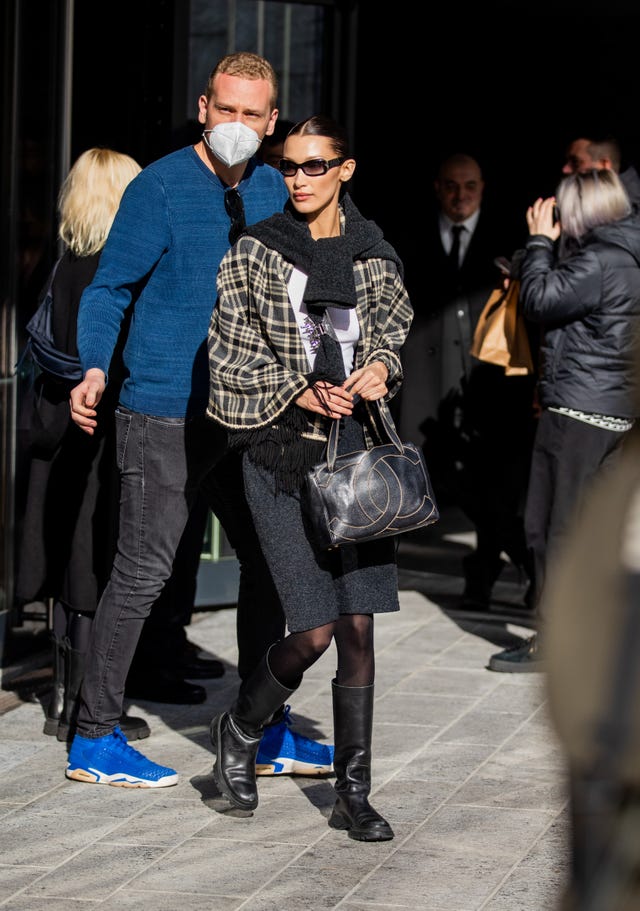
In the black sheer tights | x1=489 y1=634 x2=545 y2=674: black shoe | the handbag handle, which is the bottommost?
x1=489 y1=634 x2=545 y2=674: black shoe

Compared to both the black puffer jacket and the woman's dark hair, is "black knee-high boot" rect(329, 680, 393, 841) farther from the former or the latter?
the black puffer jacket

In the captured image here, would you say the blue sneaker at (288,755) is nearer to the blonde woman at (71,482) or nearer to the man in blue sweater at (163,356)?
the man in blue sweater at (163,356)

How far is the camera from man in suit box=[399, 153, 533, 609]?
286 inches

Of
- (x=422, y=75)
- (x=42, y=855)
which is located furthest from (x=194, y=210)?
(x=422, y=75)

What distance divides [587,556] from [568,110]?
7595 mm

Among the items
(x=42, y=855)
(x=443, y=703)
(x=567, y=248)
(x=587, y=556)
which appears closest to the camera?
(x=587, y=556)

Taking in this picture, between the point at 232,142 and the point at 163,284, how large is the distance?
0.45 meters

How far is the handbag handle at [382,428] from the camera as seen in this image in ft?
13.4

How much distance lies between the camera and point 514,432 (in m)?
7.25

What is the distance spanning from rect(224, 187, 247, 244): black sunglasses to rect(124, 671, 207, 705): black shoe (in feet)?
5.85

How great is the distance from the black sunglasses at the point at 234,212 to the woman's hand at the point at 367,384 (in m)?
0.69

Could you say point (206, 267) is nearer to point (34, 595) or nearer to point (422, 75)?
point (34, 595)

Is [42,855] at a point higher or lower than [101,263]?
lower

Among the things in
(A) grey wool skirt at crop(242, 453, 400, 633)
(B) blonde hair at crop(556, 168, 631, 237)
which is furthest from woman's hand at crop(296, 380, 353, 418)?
(B) blonde hair at crop(556, 168, 631, 237)
